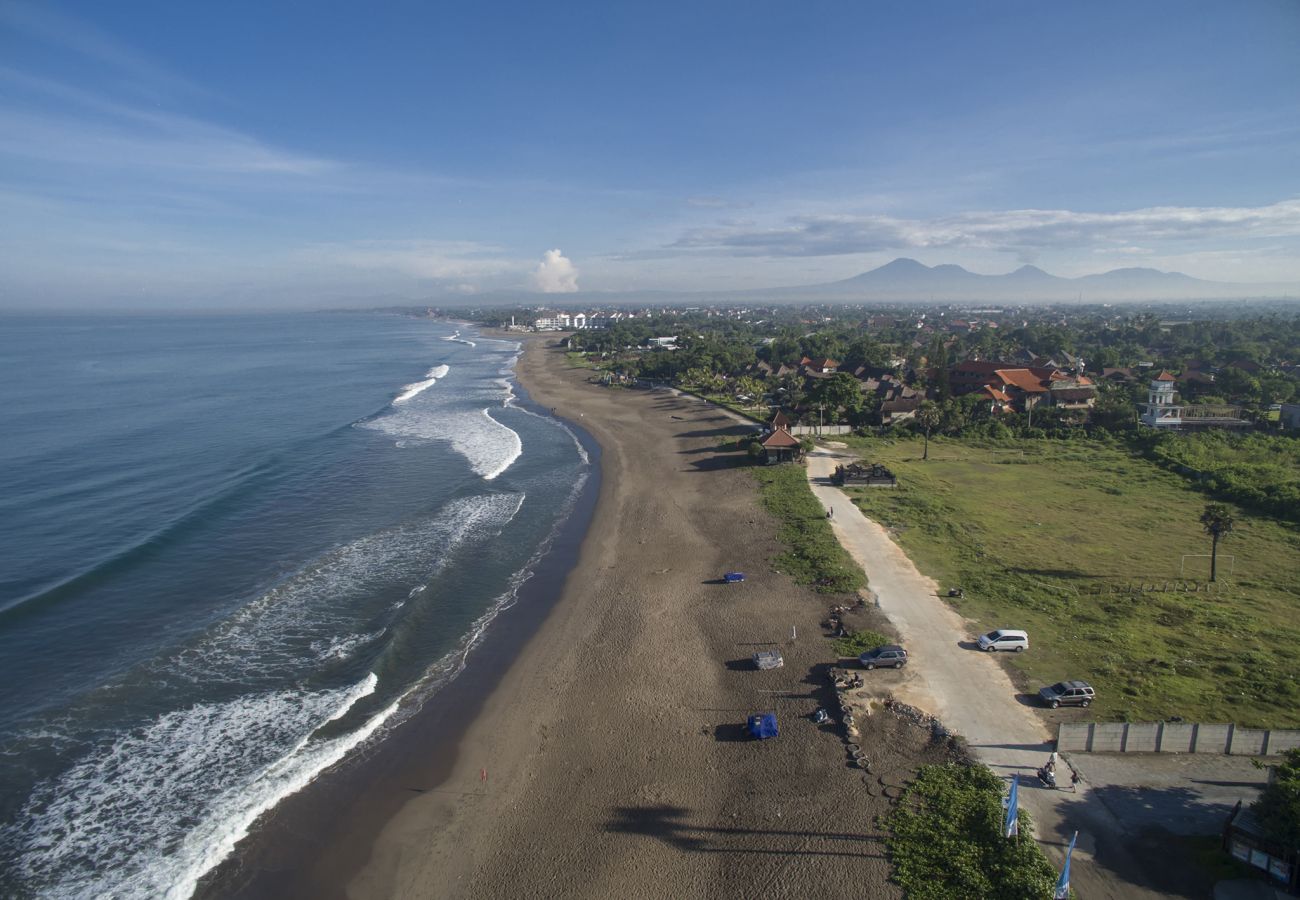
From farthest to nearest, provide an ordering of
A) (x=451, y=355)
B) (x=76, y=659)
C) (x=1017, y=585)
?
(x=451, y=355), (x=1017, y=585), (x=76, y=659)

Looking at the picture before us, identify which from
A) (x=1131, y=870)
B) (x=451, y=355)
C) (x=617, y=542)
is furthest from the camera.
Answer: (x=451, y=355)

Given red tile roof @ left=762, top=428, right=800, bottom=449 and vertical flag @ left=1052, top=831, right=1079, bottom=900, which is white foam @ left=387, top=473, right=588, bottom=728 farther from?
red tile roof @ left=762, top=428, right=800, bottom=449

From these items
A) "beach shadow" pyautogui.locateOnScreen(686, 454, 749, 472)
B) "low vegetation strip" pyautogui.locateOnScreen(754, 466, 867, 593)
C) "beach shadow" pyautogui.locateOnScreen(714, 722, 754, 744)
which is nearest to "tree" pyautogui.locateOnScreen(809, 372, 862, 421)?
"beach shadow" pyautogui.locateOnScreen(686, 454, 749, 472)

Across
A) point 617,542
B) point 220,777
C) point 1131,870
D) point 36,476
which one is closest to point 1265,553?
point 1131,870

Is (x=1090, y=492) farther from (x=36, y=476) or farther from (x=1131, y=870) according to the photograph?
(x=36, y=476)

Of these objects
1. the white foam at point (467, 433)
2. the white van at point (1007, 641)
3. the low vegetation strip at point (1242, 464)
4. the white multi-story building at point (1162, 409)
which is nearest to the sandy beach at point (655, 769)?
the white van at point (1007, 641)

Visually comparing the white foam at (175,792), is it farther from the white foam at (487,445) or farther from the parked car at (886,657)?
the white foam at (487,445)
